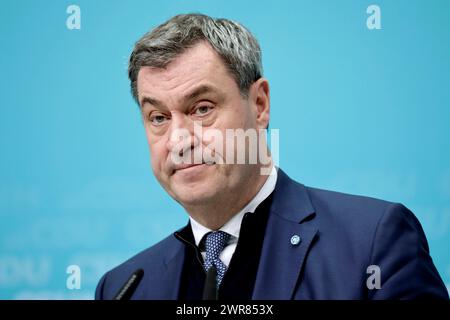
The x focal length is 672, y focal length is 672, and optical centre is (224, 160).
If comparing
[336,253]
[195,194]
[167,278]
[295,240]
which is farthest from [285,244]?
[167,278]

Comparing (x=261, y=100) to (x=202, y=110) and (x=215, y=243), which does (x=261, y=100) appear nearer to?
(x=202, y=110)

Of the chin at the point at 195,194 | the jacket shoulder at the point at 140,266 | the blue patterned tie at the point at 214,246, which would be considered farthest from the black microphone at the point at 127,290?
the jacket shoulder at the point at 140,266

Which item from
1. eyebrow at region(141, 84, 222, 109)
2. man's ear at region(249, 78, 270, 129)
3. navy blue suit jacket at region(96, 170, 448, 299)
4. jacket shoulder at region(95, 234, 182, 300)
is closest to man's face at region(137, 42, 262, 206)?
eyebrow at region(141, 84, 222, 109)

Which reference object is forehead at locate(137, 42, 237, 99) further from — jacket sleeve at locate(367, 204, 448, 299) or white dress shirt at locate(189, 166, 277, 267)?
jacket sleeve at locate(367, 204, 448, 299)

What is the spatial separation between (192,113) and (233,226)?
422mm

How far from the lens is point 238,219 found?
2271mm

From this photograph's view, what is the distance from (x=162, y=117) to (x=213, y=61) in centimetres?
24

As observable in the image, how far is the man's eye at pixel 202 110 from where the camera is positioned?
2123mm

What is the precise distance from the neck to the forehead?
351mm

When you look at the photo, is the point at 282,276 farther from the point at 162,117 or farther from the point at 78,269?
the point at 78,269

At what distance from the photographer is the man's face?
2.09m
